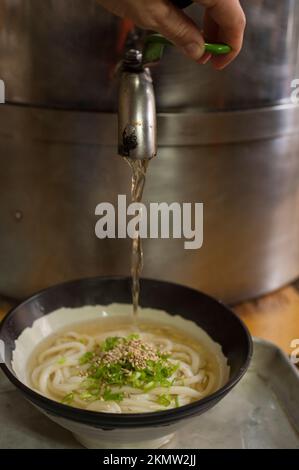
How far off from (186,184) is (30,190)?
12.2 inches

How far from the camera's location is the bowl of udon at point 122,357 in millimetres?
792

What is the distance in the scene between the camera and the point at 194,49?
2.55 ft

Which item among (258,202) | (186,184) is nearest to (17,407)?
(186,184)

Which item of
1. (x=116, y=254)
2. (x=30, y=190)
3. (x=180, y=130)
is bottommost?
(x=116, y=254)

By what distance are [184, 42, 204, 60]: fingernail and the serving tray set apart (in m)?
0.53

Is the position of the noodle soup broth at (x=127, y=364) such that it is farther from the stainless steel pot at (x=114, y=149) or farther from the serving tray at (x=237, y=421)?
the stainless steel pot at (x=114, y=149)

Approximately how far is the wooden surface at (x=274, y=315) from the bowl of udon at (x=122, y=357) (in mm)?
244

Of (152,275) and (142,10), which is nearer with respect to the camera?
(142,10)

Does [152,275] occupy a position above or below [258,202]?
below

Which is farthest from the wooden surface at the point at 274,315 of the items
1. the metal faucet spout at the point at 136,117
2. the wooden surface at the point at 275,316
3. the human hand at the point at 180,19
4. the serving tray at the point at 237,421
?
the human hand at the point at 180,19

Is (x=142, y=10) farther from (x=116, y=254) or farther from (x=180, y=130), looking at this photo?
(x=116, y=254)

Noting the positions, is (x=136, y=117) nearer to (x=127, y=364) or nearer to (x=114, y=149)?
(x=114, y=149)
